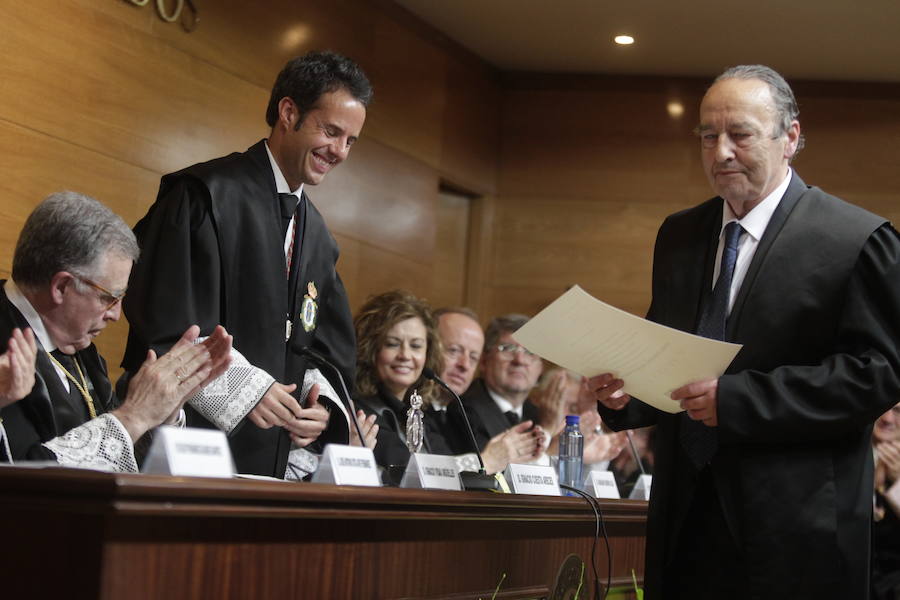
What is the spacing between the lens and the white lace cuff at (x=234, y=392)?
2.79 m

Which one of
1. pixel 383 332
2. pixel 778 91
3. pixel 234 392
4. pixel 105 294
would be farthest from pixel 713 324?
pixel 383 332

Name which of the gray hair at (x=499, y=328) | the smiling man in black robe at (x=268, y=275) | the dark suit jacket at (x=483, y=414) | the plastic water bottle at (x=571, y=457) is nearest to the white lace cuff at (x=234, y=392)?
the smiling man in black robe at (x=268, y=275)

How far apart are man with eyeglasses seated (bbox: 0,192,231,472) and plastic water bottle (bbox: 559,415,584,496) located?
4.61 feet

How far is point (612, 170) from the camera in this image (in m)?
8.03

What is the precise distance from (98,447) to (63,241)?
0.52 m

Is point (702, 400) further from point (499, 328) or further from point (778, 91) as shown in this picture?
point (499, 328)

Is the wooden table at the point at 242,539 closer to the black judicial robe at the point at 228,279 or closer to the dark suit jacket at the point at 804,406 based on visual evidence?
the dark suit jacket at the point at 804,406

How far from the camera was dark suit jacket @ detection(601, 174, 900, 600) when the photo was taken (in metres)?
2.04

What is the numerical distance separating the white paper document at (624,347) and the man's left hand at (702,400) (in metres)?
0.03

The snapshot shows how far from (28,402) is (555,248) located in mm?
5882

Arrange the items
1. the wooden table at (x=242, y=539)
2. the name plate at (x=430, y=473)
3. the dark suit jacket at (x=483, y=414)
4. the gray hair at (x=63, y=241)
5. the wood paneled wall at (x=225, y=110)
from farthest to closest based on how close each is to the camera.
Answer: the dark suit jacket at (x=483, y=414), the wood paneled wall at (x=225, y=110), the gray hair at (x=63, y=241), the name plate at (x=430, y=473), the wooden table at (x=242, y=539)

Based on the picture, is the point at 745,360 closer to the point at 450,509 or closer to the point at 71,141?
the point at 450,509

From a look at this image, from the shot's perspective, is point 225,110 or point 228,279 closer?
point 228,279

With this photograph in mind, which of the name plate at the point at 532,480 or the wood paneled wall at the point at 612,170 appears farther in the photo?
the wood paneled wall at the point at 612,170
